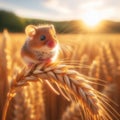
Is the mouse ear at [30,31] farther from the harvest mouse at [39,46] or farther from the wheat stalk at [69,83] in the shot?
the wheat stalk at [69,83]

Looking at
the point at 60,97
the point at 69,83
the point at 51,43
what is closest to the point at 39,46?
the point at 51,43

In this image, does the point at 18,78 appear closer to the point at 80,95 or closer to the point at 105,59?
the point at 80,95

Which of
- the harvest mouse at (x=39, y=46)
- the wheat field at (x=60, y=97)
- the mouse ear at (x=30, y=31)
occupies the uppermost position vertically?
the mouse ear at (x=30, y=31)

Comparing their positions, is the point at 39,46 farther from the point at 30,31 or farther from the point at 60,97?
the point at 60,97

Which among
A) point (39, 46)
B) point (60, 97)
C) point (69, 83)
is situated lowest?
point (60, 97)

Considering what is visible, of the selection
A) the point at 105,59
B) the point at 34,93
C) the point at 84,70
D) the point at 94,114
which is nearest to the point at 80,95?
the point at 94,114

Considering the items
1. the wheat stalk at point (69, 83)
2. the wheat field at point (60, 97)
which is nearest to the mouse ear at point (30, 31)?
the wheat field at point (60, 97)

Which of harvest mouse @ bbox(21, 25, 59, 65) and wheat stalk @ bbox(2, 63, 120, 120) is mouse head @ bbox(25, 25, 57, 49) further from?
wheat stalk @ bbox(2, 63, 120, 120)

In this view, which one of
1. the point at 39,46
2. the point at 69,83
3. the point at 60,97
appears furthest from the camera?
the point at 60,97
